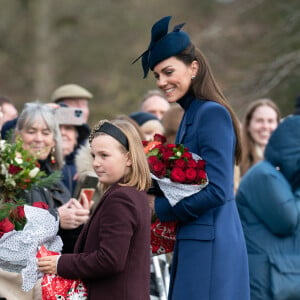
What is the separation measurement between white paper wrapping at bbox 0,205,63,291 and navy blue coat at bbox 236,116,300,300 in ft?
7.04

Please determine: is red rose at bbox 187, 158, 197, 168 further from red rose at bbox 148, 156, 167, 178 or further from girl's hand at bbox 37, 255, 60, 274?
girl's hand at bbox 37, 255, 60, 274

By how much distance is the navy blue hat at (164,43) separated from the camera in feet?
15.1

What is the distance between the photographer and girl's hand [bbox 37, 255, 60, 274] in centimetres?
406

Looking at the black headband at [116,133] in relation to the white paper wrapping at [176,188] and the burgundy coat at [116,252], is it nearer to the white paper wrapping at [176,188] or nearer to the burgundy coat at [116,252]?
the burgundy coat at [116,252]

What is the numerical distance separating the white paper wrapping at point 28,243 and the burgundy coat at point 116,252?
169mm

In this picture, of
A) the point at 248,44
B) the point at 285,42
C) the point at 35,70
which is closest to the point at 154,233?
the point at 285,42

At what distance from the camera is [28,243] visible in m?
4.12

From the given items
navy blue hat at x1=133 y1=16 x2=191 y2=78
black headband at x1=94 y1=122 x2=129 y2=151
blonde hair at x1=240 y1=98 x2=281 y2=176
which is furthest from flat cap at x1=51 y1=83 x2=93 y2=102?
black headband at x1=94 y1=122 x2=129 y2=151

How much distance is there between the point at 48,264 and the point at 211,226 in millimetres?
993

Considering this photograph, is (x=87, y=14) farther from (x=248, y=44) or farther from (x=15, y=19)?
(x=248, y=44)

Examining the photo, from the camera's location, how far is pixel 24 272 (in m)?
4.07

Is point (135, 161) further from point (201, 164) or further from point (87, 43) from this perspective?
point (87, 43)

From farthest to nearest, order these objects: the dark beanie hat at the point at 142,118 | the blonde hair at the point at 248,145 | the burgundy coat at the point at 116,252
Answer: the blonde hair at the point at 248,145
the dark beanie hat at the point at 142,118
the burgundy coat at the point at 116,252

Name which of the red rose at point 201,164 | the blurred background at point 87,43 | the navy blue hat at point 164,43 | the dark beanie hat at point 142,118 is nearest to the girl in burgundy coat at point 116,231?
the red rose at point 201,164
